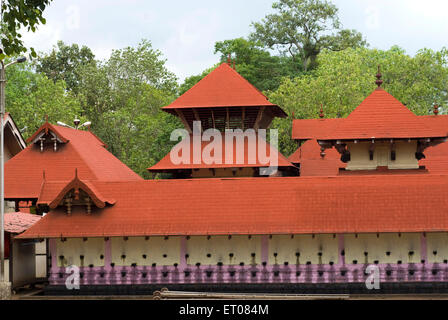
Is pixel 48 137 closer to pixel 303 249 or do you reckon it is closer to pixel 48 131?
pixel 48 131

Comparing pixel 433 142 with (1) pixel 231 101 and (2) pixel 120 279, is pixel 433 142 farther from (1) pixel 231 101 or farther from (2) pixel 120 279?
(2) pixel 120 279

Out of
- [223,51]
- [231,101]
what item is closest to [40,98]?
[223,51]

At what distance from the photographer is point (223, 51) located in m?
63.5

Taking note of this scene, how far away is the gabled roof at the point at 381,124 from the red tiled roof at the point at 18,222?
37.9 feet

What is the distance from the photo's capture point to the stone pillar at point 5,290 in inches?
837

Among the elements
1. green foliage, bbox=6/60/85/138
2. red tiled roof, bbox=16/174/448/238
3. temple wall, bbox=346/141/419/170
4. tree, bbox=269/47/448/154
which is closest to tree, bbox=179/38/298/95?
tree, bbox=269/47/448/154

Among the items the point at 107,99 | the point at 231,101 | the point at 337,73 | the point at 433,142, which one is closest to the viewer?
the point at 433,142

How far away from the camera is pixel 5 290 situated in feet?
70.4

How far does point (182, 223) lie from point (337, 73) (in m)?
31.2

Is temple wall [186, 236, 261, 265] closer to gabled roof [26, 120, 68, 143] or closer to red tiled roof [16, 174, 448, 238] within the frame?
red tiled roof [16, 174, 448, 238]

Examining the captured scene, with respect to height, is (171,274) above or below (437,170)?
below

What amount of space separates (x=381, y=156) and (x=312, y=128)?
6.89 metres

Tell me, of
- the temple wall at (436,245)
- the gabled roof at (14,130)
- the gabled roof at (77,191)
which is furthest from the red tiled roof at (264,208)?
the gabled roof at (14,130)

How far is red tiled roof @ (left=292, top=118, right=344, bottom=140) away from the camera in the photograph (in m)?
33.5
